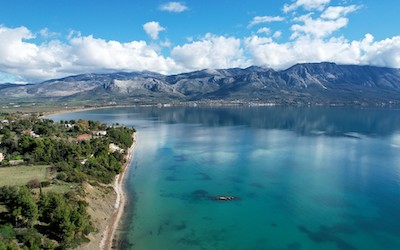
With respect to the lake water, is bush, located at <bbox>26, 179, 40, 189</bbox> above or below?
above

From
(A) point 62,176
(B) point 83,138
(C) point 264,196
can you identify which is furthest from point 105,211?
(B) point 83,138

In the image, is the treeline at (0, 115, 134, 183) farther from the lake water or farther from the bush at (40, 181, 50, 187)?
the lake water

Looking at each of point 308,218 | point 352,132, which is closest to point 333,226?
point 308,218

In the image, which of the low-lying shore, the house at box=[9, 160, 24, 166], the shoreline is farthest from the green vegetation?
the shoreline

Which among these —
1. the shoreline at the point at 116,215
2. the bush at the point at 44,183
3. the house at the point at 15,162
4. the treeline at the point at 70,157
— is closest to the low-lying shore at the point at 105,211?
the shoreline at the point at 116,215

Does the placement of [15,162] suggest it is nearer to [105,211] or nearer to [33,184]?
[33,184]

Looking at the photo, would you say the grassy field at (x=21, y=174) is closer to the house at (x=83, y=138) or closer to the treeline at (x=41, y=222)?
the treeline at (x=41, y=222)
